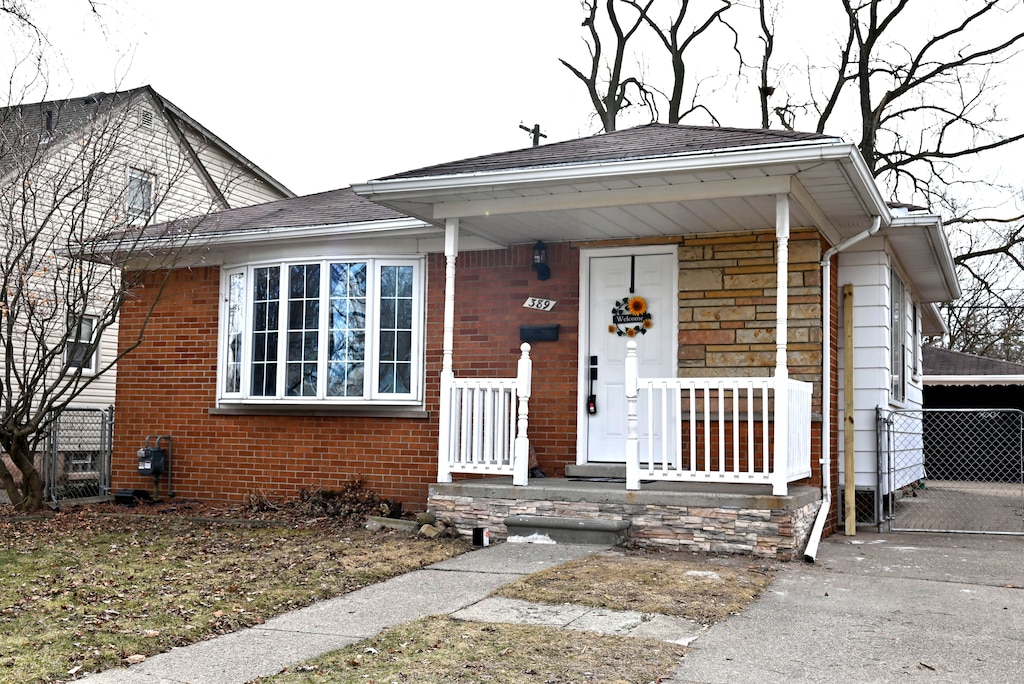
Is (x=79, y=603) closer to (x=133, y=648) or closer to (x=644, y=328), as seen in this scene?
(x=133, y=648)

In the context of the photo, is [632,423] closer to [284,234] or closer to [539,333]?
[539,333]

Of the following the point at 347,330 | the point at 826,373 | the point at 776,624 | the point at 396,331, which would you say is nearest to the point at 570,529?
the point at 776,624

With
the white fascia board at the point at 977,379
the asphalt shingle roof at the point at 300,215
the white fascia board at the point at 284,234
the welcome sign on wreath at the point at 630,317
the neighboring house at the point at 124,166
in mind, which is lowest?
the white fascia board at the point at 977,379

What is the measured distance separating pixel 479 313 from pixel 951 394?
13658mm

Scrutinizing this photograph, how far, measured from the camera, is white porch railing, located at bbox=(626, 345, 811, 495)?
726cm

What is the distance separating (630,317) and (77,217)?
218 inches

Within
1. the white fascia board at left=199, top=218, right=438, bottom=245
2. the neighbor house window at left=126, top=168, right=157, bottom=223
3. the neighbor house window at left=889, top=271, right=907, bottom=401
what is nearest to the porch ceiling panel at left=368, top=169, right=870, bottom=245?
the white fascia board at left=199, top=218, right=438, bottom=245

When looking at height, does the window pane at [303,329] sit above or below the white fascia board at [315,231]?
below

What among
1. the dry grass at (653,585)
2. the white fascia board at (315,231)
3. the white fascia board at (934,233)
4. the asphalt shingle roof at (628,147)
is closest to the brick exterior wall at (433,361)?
the white fascia board at (315,231)

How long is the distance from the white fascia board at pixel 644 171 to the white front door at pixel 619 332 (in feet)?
5.94

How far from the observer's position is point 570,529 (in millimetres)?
7504

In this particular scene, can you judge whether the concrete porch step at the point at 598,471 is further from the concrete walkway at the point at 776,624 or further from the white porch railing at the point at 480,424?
the concrete walkway at the point at 776,624

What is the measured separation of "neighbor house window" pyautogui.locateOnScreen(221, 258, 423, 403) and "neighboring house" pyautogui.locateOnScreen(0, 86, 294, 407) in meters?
1.96

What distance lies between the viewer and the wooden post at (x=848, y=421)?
28.7 ft
